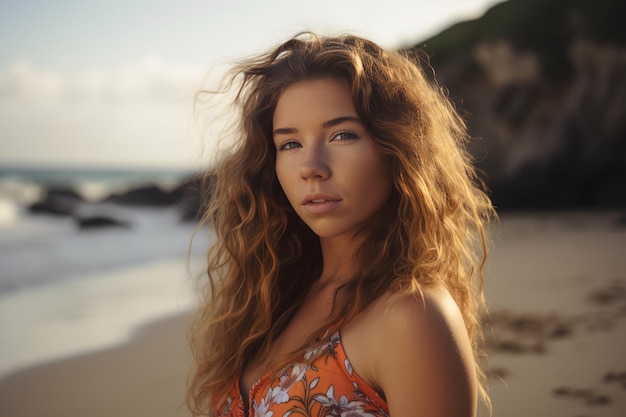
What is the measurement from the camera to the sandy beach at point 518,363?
3.92 meters

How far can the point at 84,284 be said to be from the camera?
8.27 m

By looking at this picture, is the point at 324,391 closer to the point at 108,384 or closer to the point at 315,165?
the point at 315,165

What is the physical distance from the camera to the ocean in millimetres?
5668

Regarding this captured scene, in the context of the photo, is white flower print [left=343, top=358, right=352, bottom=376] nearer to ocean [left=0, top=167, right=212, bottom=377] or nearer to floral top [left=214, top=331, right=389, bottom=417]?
floral top [left=214, top=331, right=389, bottom=417]

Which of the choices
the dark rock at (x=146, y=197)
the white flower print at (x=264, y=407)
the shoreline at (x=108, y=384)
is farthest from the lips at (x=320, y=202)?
the dark rock at (x=146, y=197)

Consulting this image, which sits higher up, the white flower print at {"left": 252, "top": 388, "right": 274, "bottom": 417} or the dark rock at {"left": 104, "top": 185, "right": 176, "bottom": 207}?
the white flower print at {"left": 252, "top": 388, "right": 274, "bottom": 417}

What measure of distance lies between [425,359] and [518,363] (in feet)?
9.76

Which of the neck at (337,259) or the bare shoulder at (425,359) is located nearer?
the bare shoulder at (425,359)

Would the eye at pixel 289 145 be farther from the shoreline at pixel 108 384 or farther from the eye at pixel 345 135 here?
the shoreline at pixel 108 384

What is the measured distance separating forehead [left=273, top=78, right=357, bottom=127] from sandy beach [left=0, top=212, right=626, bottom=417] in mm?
2138

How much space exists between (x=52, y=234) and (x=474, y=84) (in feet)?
31.8

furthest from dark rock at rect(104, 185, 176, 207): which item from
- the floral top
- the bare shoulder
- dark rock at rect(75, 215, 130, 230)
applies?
the bare shoulder

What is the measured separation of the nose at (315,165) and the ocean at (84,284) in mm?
793

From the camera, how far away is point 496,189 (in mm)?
14070
